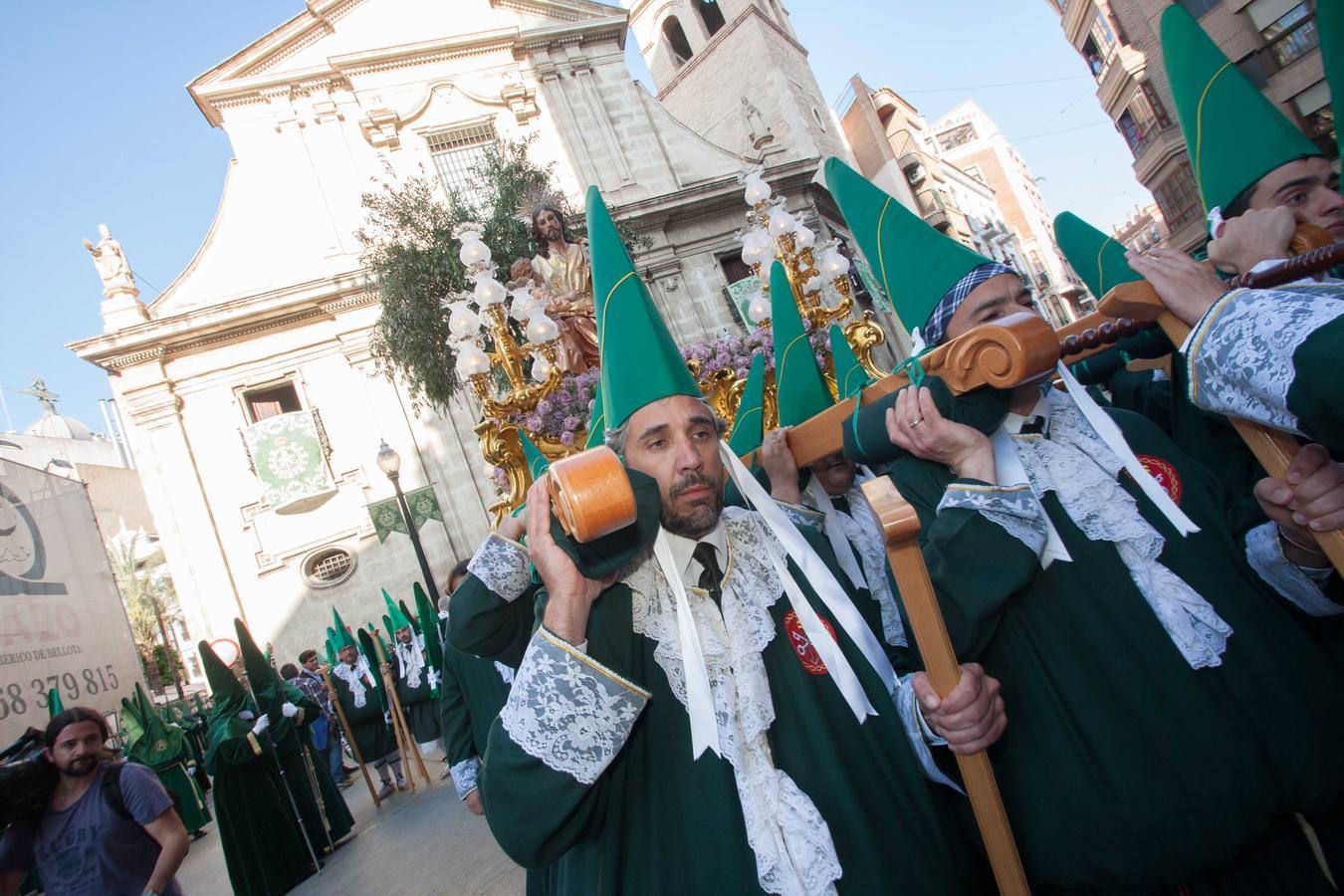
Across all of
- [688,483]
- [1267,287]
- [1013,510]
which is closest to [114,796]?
[688,483]

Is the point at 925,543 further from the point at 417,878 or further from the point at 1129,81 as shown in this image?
the point at 1129,81

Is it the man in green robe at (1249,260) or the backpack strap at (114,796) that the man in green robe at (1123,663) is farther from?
the backpack strap at (114,796)

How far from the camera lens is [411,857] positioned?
18.5ft

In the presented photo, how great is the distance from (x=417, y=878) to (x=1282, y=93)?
25012mm

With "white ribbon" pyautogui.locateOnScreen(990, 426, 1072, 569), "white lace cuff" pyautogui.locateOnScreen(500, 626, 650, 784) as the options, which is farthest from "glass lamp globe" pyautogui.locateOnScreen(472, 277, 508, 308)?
"white ribbon" pyautogui.locateOnScreen(990, 426, 1072, 569)

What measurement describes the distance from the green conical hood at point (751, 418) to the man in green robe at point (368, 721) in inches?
329

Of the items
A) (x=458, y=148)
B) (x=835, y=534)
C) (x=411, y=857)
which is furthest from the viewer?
(x=458, y=148)

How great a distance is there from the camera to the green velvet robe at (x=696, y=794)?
1.29m

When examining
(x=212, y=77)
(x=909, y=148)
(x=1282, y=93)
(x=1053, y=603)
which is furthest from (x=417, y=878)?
(x=909, y=148)

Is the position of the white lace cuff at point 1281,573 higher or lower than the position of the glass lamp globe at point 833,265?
lower

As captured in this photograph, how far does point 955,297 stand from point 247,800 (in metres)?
7.35

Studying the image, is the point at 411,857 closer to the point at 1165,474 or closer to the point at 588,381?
the point at 588,381

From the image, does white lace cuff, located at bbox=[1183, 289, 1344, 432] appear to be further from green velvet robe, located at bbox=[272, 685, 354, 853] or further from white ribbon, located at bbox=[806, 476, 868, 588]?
green velvet robe, located at bbox=[272, 685, 354, 853]

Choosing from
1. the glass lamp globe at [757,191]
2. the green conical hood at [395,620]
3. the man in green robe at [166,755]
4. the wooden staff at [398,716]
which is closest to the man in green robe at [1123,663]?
the glass lamp globe at [757,191]
